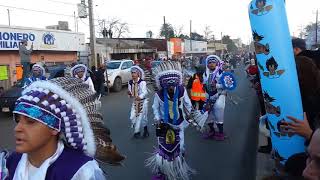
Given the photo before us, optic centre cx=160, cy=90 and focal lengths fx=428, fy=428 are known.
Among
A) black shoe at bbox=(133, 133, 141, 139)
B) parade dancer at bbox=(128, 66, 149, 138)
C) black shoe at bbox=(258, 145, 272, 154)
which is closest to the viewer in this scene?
Answer: black shoe at bbox=(258, 145, 272, 154)

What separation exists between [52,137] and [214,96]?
706 cm

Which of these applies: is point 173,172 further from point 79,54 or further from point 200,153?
point 79,54

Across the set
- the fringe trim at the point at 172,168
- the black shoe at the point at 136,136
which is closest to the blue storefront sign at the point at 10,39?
the black shoe at the point at 136,136

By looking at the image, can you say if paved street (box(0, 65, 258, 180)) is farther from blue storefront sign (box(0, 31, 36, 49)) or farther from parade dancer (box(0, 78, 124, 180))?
blue storefront sign (box(0, 31, 36, 49))

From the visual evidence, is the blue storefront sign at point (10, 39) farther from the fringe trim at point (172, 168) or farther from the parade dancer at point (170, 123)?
the fringe trim at point (172, 168)

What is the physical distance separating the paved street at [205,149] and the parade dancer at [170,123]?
40 cm

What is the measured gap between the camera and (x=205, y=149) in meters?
8.32

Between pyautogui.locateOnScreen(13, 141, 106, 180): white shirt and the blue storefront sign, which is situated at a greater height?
the blue storefront sign

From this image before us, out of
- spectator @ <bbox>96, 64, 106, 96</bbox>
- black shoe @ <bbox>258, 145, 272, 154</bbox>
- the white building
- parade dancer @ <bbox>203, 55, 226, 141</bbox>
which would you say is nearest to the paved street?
black shoe @ <bbox>258, 145, 272, 154</bbox>

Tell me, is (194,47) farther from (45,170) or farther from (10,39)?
(45,170)

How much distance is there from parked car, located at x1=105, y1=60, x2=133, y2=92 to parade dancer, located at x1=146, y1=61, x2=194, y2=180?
15.0 metres

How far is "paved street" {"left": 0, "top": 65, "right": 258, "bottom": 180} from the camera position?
6.67 m

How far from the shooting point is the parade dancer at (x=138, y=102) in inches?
394

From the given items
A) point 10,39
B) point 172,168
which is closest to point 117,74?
point 10,39
